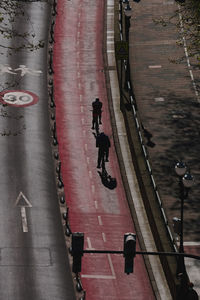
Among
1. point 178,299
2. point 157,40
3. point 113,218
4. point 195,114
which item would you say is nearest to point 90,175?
point 113,218

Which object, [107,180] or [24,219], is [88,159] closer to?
[107,180]

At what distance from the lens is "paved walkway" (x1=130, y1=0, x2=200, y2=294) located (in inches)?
1965

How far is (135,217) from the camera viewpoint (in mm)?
49938

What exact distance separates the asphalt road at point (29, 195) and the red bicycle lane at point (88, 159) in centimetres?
89

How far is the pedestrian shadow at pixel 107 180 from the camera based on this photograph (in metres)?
53.0

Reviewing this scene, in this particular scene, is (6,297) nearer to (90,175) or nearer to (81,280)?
(81,280)

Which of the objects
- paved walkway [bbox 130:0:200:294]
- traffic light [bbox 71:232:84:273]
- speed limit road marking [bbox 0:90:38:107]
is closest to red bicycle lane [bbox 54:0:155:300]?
speed limit road marking [bbox 0:90:38:107]

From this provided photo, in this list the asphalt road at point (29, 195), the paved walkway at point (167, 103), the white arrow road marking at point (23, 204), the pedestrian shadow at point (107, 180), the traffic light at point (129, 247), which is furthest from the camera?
the pedestrian shadow at point (107, 180)

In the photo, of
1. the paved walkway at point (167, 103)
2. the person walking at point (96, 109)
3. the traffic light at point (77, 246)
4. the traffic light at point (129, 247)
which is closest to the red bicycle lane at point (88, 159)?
the person walking at point (96, 109)

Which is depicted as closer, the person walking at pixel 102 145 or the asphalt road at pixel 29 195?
the asphalt road at pixel 29 195

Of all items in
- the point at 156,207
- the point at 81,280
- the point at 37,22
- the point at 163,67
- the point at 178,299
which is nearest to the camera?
the point at 178,299

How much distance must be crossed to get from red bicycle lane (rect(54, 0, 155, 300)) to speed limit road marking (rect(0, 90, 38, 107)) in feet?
4.64

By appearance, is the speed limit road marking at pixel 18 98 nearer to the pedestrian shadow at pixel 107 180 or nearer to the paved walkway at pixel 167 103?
the paved walkway at pixel 167 103

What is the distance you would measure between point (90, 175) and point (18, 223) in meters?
6.44
